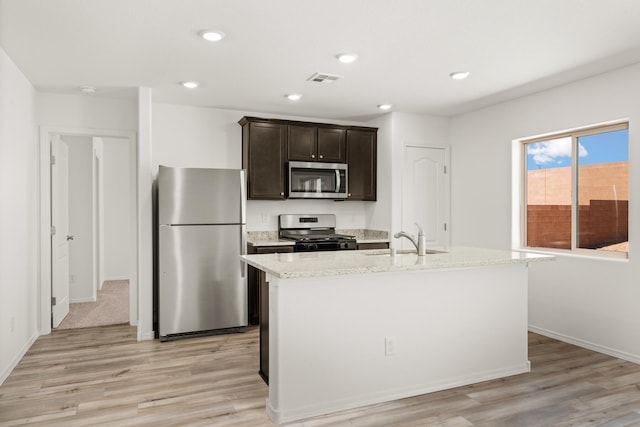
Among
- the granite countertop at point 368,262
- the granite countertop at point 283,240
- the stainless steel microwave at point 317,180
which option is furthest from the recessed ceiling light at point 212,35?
the granite countertop at point 283,240

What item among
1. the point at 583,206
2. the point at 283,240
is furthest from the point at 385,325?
the point at 583,206

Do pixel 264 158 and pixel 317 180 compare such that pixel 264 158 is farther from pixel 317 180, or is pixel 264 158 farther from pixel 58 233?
pixel 58 233

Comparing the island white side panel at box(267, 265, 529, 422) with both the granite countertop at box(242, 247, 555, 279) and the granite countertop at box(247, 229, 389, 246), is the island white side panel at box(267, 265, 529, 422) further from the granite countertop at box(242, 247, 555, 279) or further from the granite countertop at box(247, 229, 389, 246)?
the granite countertop at box(247, 229, 389, 246)

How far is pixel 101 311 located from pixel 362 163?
3.65 meters

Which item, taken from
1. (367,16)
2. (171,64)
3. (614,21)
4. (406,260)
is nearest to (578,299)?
(406,260)

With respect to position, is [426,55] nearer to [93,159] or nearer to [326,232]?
[326,232]

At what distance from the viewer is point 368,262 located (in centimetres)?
278

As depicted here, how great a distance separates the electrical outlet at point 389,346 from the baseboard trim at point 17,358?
267 cm

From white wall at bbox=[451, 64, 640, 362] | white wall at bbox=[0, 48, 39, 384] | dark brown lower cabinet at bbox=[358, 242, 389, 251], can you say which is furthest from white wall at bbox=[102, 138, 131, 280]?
white wall at bbox=[451, 64, 640, 362]

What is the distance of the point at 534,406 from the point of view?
2.73 m

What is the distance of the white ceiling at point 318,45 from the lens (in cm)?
256

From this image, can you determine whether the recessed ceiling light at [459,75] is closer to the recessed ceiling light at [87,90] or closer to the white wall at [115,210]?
the recessed ceiling light at [87,90]

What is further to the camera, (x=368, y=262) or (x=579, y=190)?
(x=579, y=190)

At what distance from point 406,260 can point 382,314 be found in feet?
1.28
